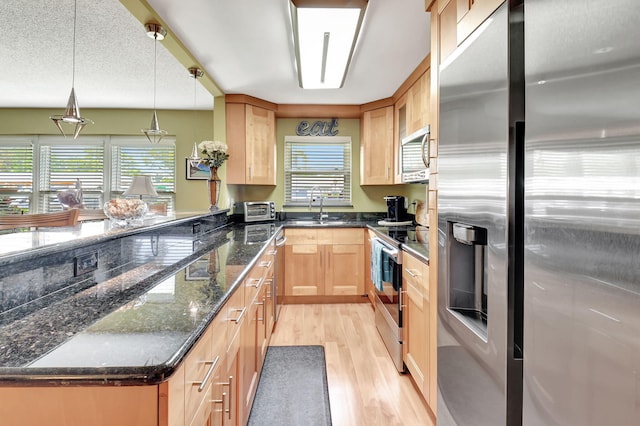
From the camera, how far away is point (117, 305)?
40.6 inches

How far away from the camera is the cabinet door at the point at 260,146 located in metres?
4.00

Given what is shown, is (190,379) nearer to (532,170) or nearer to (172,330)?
(172,330)

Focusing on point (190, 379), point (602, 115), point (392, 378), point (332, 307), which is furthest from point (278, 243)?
point (602, 115)

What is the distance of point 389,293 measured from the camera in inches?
104

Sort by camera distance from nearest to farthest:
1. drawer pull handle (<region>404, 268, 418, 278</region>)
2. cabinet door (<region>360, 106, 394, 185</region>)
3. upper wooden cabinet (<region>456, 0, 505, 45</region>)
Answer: upper wooden cabinet (<region>456, 0, 505, 45</region>) < drawer pull handle (<region>404, 268, 418, 278</region>) < cabinet door (<region>360, 106, 394, 185</region>)

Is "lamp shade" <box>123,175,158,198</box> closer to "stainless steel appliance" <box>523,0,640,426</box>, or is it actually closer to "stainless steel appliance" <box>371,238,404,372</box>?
"stainless steel appliance" <box>371,238,404,372</box>

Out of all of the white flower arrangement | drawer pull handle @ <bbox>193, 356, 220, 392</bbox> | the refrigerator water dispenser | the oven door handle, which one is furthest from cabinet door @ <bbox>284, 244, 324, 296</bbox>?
drawer pull handle @ <bbox>193, 356, 220, 392</bbox>

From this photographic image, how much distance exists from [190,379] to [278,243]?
106 inches

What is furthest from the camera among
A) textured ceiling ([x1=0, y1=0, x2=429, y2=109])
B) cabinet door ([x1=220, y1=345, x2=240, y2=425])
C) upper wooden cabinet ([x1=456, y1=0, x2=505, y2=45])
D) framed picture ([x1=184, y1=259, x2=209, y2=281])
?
textured ceiling ([x1=0, y1=0, x2=429, y2=109])

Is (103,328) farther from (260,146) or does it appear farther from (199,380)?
(260,146)

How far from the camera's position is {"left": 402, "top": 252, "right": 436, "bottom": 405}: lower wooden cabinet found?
1.89 meters

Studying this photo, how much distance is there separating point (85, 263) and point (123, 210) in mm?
511

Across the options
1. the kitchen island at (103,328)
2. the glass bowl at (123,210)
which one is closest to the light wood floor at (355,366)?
the kitchen island at (103,328)

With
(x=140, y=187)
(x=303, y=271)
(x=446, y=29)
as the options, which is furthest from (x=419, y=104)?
(x=140, y=187)
